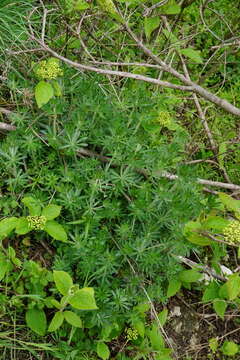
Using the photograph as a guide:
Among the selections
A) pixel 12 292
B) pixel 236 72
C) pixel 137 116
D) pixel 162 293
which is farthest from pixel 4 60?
pixel 236 72

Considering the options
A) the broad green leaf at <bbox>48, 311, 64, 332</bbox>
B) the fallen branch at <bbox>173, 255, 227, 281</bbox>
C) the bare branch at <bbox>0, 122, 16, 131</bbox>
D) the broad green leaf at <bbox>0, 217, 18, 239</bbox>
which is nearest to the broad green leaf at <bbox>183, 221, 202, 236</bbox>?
the fallen branch at <bbox>173, 255, 227, 281</bbox>

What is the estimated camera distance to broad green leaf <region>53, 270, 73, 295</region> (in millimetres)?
1913

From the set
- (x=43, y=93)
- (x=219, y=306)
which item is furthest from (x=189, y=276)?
(x=43, y=93)

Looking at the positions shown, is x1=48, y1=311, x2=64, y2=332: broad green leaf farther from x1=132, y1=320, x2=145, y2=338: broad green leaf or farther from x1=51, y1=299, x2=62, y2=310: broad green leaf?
x1=132, y1=320, x2=145, y2=338: broad green leaf

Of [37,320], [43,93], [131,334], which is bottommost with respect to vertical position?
[131,334]

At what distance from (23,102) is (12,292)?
3.23 ft

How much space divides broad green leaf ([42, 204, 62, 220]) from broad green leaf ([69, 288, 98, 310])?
0.35 meters

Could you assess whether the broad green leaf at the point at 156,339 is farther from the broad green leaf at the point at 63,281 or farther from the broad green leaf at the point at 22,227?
the broad green leaf at the point at 22,227

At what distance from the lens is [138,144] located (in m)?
2.23

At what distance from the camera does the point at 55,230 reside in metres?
2.04

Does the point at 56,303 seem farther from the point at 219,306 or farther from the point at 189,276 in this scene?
the point at 219,306

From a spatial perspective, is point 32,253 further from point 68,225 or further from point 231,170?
point 231,170

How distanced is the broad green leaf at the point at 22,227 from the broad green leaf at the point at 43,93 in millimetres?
529

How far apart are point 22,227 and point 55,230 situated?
147mm
